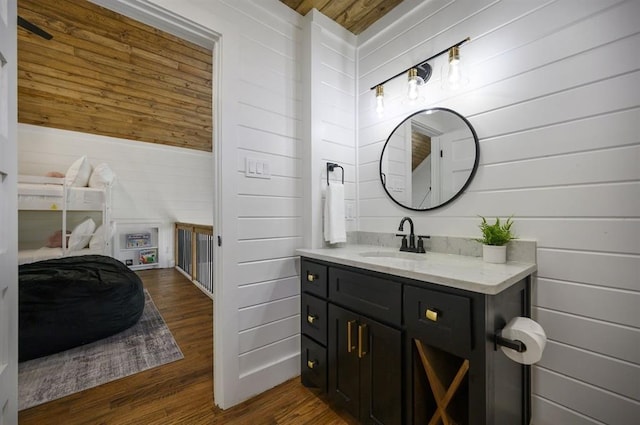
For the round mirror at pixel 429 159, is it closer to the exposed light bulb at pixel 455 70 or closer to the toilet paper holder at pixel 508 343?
the exposed light bulb at pixel 455 70

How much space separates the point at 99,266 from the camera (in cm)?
245

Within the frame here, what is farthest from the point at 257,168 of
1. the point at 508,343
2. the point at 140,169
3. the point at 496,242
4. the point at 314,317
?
the point at 140,169

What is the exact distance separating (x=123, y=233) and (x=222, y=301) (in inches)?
161

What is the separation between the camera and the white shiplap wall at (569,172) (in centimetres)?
100

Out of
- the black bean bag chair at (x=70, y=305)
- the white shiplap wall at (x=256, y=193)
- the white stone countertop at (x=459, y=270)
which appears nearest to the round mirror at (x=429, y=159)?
the white stone countertop at (x=459, y=270)

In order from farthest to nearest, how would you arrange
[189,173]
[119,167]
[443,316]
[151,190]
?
[189,173], [151,190], [119,167], [443,316]

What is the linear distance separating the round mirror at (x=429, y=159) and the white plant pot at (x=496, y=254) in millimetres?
373

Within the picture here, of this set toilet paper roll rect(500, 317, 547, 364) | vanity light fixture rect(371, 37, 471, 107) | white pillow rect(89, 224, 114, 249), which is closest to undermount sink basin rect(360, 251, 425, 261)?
toilet paper roll rect(500, 317, 547, 364)

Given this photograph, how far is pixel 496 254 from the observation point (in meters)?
1.21

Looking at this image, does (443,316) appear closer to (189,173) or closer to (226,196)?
(226,196)

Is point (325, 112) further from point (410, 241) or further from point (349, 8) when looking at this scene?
point (410, 241)

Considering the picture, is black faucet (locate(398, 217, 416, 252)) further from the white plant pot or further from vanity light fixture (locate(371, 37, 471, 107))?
vanity light fixture (locate(371, 37, 471, 107))

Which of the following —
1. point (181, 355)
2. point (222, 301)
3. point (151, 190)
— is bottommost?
point (181, 355)

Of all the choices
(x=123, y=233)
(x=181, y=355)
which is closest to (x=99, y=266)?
(x=181, y=355)
